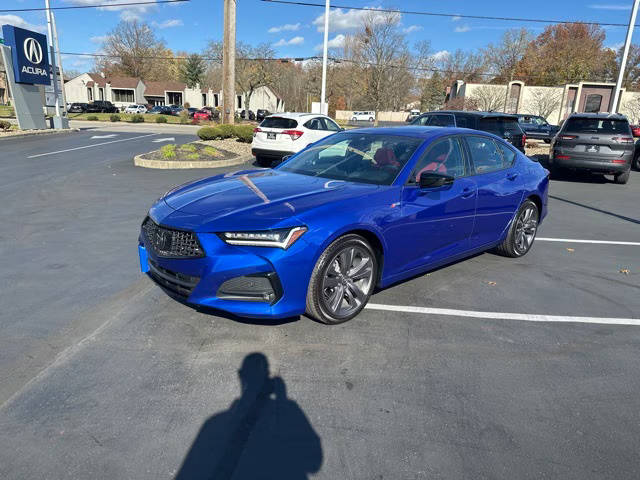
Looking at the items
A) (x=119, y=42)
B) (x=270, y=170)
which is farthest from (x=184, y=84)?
(x=270, y=170)

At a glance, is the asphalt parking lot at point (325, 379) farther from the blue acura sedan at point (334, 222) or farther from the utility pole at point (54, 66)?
the utility pole at point (54, 66)

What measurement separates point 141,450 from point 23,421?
0.76 m

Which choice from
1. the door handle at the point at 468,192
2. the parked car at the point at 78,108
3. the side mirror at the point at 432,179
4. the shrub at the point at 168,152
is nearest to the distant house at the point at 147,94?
the parked car at the point at 78,108

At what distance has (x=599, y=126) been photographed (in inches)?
471

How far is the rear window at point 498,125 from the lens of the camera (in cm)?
1223

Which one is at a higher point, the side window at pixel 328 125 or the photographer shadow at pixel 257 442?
the side window at pixel 328 125

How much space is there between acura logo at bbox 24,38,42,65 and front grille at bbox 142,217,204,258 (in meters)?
25.5

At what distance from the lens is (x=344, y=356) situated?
3.36m

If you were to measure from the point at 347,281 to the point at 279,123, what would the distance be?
34.5 feet

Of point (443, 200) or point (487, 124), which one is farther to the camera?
point (487, 124)

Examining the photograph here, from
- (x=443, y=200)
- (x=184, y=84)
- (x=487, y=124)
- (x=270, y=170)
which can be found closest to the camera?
(x=443, y=200)

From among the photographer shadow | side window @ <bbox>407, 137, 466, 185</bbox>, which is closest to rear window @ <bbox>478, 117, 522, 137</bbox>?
side window @ <bbox>407, 137, 466, 185</bbox>

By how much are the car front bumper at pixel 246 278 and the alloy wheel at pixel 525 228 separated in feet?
11.3

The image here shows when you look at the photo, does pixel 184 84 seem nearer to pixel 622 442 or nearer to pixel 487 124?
pixel 487 124
